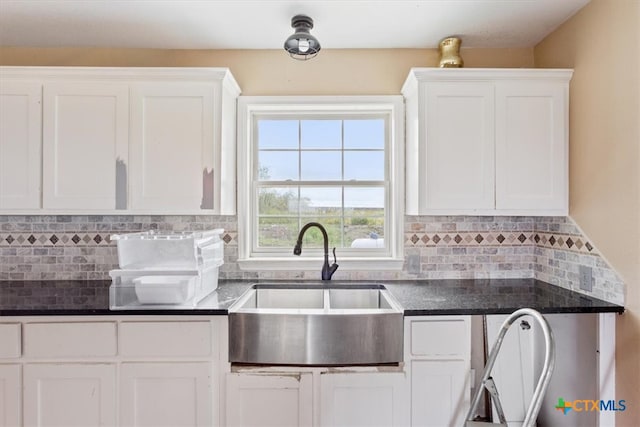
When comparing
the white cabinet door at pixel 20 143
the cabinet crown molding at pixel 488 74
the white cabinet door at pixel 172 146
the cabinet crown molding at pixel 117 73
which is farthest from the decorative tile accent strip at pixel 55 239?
the cabinet crown molding at pixel 488 74

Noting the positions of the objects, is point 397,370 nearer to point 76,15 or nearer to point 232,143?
point 232,143

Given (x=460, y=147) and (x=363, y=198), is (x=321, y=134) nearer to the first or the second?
(x=363, y=198)

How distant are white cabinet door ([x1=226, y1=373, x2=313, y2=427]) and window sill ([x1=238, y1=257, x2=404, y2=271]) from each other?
30.6 inches

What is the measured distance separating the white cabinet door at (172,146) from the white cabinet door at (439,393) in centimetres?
139

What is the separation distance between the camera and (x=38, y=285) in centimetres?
215

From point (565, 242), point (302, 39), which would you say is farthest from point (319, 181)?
point (565, 242)

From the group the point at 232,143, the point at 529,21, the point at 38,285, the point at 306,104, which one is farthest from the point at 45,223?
the point at 529,21

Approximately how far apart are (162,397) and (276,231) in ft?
3.77

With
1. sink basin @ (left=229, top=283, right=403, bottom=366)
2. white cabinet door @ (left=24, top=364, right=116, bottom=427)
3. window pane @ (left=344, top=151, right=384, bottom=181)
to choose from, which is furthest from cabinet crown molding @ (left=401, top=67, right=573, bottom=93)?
white cabinet door @ (left=24, top=364, right=116, bottom=427)

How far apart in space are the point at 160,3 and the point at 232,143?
81 cm

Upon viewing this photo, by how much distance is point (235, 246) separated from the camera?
7.59 ft

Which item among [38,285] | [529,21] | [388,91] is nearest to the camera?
[529,21]

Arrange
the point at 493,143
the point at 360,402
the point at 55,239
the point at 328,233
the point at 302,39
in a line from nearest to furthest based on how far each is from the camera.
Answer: the point at 360,402, the point at 302,39, the point at 493,143, the point at 55,239, the point at 328,233

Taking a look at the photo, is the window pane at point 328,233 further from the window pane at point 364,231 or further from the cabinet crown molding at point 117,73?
the cabinet crown molding at point 117,73
